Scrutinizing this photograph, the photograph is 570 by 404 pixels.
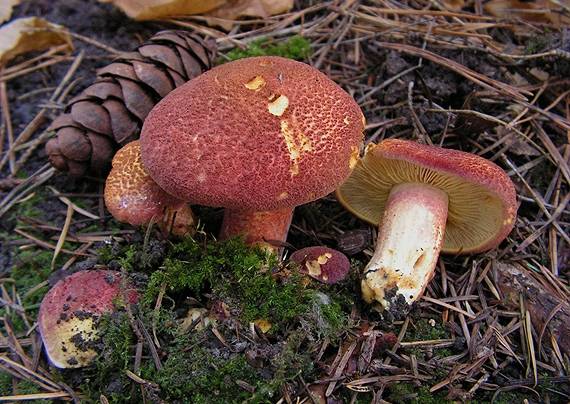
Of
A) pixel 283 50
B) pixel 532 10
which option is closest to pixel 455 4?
pixel 532 10

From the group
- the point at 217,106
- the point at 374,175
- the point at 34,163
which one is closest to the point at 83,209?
the point at 34,163

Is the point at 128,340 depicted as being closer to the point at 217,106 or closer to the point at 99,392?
the point at 99,392

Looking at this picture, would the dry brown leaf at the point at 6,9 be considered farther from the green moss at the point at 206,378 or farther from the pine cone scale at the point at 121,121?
the green moss at the point at 206,378

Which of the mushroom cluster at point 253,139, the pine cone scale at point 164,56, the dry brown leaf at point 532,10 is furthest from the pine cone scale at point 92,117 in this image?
the dry brown leaf at point 532,10

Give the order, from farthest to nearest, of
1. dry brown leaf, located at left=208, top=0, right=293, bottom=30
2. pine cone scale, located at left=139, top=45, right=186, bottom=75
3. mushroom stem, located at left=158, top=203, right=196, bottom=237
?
dry brown leaf, located at left=208, top=0, right=293, bottom=30, pine cone scale, located at left=139, top=45, right=186, bottom=75, mushroom stem, located at left=158, top=203, right=196, bottom=237

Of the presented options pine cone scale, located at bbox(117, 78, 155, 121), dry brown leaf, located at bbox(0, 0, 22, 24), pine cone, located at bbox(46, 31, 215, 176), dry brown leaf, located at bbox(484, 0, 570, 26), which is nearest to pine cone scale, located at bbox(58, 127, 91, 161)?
pine cone, located at bbox(46, 31, 215, 176)

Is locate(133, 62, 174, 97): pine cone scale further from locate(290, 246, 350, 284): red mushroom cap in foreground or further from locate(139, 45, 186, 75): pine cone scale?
locate(290, 246, 350, 284): red mushroom cap in foreground
